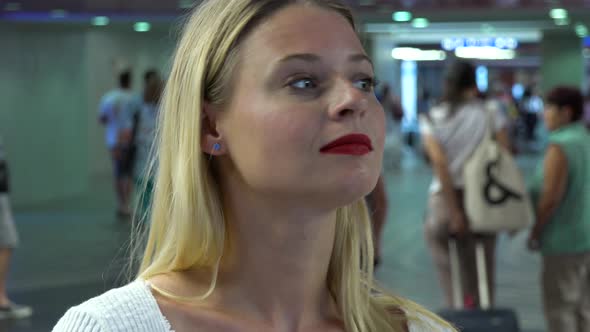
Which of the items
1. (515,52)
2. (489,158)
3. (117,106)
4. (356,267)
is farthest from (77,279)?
(515,52)

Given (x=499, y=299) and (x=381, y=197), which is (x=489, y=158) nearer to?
(x=381, y=197)

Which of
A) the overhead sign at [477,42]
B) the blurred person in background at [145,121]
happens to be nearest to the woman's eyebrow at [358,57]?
the blurred person in background at [145,121]

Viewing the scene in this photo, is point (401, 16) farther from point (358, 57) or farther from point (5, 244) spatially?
point (358, 57)

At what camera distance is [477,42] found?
98.1 ft

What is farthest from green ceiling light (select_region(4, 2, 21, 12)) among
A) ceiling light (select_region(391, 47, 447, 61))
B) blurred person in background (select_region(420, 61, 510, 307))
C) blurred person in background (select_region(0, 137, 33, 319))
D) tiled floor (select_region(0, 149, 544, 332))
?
ceiling light (select_region(391, 47, 447, 61))

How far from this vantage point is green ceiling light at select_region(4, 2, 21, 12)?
14.2m

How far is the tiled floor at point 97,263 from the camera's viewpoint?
7.09 meters

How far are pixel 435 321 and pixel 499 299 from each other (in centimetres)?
598

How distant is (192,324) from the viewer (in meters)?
1.42

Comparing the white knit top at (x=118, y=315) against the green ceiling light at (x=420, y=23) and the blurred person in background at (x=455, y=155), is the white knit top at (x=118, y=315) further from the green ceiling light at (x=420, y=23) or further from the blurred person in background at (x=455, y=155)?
the green ceiling light at (x=420, y=23)

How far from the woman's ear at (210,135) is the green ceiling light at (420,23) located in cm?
1738

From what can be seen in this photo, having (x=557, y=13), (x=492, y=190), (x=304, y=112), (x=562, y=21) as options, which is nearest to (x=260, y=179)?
(x=304, y=112)

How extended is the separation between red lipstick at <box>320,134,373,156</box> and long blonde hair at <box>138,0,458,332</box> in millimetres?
198

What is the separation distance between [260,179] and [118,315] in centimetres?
27
